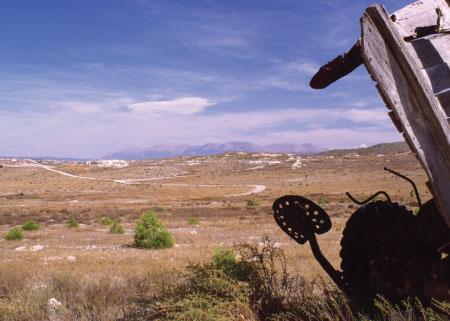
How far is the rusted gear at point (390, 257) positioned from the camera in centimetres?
460

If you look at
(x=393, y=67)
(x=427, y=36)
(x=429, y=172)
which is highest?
(x=427, y=36)

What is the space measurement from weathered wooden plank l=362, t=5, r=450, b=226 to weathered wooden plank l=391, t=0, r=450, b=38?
170 mm

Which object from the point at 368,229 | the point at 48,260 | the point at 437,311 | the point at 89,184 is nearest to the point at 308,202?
the point at 368,229

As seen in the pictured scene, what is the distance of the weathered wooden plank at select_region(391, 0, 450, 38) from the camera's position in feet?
12.8

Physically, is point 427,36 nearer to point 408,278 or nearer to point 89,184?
point 408,278

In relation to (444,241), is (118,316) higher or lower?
lower

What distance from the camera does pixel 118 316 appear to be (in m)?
6.68

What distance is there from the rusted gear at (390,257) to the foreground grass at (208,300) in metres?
0.19

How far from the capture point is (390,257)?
4.89 metres

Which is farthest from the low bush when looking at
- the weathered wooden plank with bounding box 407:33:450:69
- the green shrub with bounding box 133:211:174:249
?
the green shrub with bounding box 133:211:174:249

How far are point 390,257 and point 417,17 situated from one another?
2377mm

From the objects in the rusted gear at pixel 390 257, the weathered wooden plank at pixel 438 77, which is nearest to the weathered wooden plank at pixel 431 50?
the weathered wooden plank at pixel 438 77

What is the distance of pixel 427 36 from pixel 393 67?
45 cm

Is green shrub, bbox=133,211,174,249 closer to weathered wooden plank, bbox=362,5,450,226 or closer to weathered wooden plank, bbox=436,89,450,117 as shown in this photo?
weathered wooden plank, bbox=362,5,450,226
